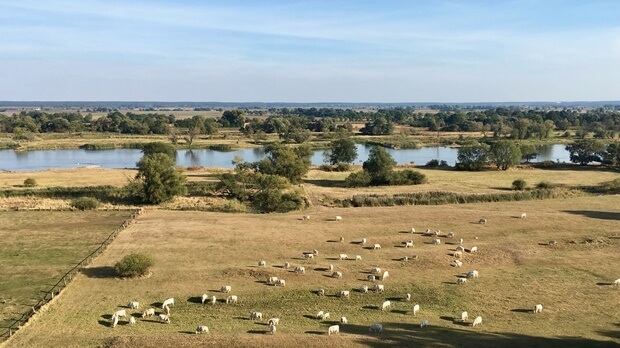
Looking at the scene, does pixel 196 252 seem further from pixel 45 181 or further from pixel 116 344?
pixel 45 181

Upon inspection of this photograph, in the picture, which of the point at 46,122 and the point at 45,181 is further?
the point at 46,122

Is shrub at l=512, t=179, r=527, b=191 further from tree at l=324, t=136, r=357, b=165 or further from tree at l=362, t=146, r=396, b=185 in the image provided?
tree at l=324, t=136, r=357, b=165

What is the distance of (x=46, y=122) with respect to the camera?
160m

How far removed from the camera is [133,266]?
94.6 ft

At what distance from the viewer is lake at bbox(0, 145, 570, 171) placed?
8886 cm

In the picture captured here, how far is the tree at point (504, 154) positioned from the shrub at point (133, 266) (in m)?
66.4

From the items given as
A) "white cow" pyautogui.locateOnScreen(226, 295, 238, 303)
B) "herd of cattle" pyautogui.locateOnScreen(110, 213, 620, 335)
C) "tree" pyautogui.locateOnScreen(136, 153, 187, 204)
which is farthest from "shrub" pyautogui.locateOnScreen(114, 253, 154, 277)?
"tree" pyautogui.locateOnScreen(136, 153, 187, 204)

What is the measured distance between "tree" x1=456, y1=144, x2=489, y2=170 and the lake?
8.60 m

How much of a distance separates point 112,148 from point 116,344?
103 meters

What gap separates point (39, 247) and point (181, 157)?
216 feet

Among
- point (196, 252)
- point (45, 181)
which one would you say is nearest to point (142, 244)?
point (196, 252)

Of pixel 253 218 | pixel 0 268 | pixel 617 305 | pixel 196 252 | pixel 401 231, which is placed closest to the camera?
pixel 617 305

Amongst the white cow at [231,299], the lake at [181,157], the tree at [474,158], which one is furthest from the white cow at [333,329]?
the lake at [181,157]

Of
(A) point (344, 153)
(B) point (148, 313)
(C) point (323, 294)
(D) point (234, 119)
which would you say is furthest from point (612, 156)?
(D) point (234, 119)
